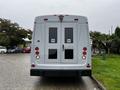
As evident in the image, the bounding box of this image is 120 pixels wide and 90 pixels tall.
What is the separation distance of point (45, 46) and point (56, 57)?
645 millimetres

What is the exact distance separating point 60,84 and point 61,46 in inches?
64.2

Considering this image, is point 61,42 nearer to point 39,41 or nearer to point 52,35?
point 52,35

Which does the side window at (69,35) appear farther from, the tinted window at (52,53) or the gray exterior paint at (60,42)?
the tinted window at (52,53)

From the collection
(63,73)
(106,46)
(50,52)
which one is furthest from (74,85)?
(106,46)

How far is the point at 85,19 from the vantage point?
13.8 meters

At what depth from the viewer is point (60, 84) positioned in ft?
47.0

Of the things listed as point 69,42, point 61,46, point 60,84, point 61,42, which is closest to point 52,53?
point 61,46

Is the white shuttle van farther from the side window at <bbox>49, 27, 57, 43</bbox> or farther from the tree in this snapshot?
the tree

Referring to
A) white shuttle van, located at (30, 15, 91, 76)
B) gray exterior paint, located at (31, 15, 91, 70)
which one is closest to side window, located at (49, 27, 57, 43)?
white shuttle van, located at (30, 15, 91, 76)

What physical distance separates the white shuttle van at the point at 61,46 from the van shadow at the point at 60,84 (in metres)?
0.54

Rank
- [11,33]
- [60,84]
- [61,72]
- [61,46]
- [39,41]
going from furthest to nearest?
[11,33] → [60,84] → [61,46] → [39,41] → [61,72]

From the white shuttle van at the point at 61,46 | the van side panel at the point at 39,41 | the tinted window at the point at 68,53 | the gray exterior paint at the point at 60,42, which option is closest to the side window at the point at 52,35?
the white shuttle van at the point at 61,46

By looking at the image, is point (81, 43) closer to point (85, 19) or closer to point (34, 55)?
point (85, 19)

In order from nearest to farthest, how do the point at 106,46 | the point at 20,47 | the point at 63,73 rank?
1. the point at 63,73
2. the point at 106,46
3. the point at 20,47
